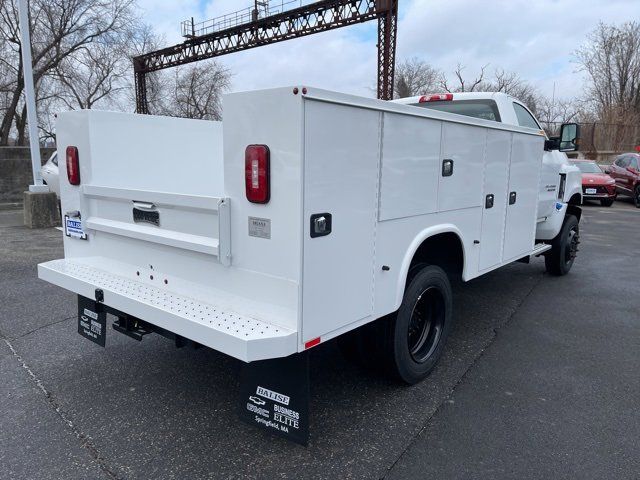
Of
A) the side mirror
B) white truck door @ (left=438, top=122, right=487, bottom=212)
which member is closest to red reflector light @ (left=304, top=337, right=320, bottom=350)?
white truck door @ (left=438, top=122, right=487, bottom=212)

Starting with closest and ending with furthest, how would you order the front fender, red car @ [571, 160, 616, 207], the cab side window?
the cab side window < the front fender < red car @ [571, 160, 616, 207]

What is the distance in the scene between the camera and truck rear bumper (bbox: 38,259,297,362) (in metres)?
2.13

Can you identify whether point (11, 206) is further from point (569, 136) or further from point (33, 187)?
point (569, 136)

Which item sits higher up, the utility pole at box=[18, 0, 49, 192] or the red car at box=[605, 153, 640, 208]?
the utility pole at box=[18, 0, 49, 192]

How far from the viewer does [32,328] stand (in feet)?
14.5

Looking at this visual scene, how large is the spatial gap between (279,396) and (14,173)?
13.9m

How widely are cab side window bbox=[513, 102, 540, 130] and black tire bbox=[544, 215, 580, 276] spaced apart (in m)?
1.63

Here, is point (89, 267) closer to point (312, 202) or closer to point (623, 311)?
point (312, 202)

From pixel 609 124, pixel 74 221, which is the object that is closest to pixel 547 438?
pixel 74 221

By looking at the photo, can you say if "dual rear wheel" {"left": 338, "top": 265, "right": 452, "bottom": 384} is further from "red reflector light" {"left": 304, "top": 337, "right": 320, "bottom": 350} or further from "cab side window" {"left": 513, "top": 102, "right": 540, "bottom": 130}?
"cab side window" {"left": 513, "top": 102, "right": 540, "bottom": 130}

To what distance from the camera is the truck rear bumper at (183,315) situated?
7.00 feet

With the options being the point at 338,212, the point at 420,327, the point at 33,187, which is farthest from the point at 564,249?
the point at 33,187

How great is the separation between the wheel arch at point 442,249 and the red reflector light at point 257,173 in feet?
3.57

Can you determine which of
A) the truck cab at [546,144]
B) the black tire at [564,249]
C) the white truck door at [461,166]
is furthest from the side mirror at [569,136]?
the white truck door at [461,166]
